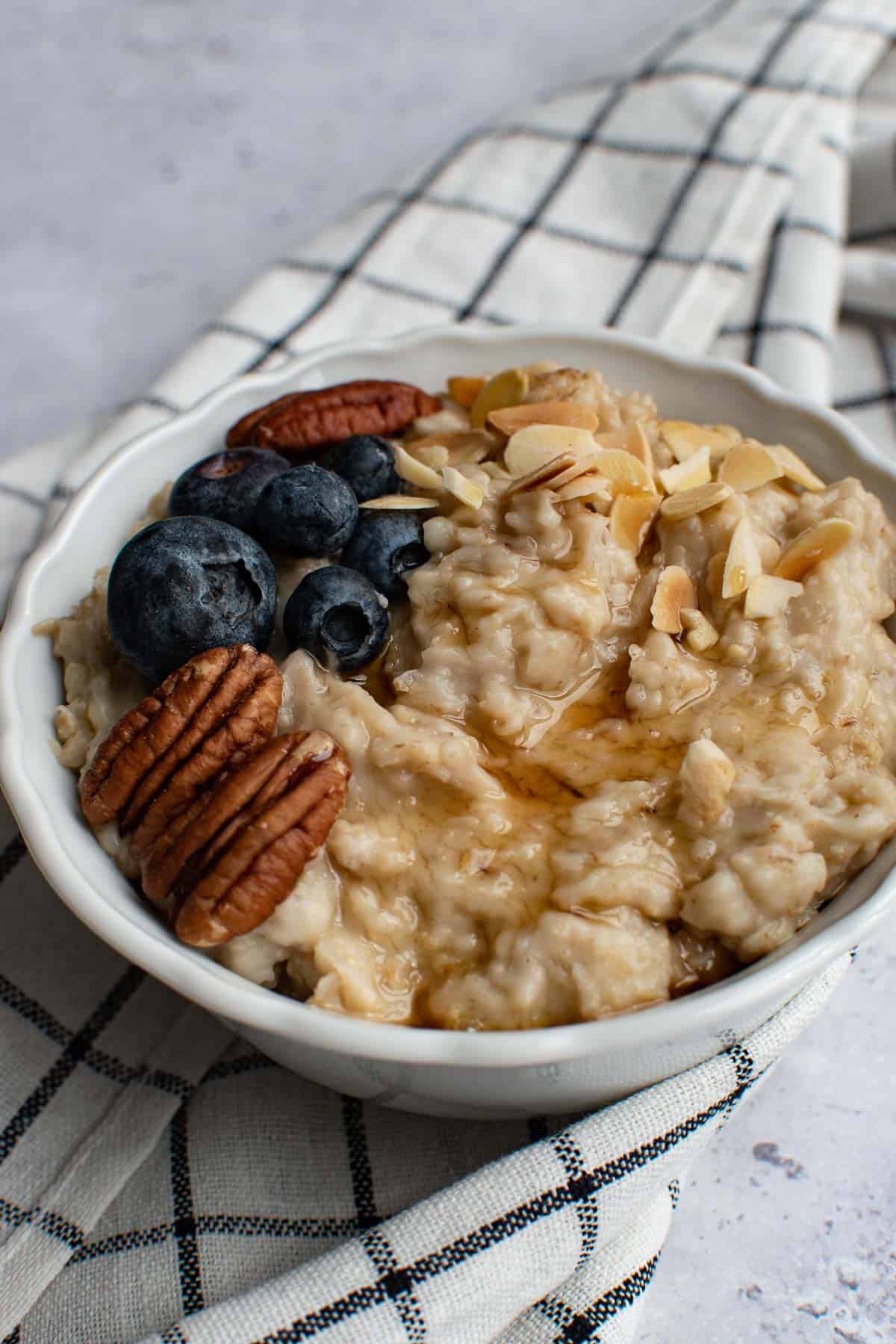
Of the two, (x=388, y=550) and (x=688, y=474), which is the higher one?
(x=688, y=474)

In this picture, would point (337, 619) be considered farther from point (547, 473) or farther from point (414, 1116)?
point (414, 1116)

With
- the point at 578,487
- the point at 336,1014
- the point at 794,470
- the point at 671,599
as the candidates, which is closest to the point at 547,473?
the point at 578,487

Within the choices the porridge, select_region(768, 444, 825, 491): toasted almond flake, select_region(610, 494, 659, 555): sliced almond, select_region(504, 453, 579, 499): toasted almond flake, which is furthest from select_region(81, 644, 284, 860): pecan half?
select_region(768, 444, 825, 491): toasted almond flake

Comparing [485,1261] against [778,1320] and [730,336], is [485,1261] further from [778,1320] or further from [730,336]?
[730,336]

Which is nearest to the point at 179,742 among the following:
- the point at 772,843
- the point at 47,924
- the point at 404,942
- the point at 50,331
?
the point at 404,942

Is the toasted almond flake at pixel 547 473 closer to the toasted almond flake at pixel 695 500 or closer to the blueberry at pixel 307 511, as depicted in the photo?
the toasted almond flake at pixel 695 500

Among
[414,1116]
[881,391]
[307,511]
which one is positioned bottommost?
[414,1116]

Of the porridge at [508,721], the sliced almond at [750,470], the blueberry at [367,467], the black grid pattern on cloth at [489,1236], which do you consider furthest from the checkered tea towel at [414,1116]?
the blueberry at [367,467]
